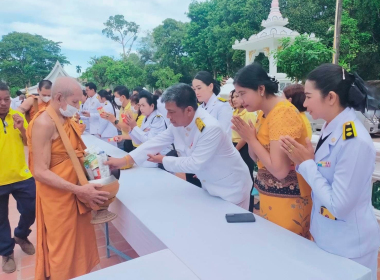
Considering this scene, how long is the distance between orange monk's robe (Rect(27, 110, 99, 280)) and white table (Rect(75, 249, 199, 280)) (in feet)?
2.34

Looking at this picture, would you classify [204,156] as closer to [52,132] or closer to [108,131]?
Result: [52,132]

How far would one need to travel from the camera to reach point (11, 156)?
103 inches

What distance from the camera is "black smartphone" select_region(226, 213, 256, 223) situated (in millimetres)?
1598

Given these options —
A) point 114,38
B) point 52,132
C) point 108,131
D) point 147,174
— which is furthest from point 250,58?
point 114,38

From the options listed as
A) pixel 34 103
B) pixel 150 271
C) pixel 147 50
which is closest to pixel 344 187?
pixel 150 271

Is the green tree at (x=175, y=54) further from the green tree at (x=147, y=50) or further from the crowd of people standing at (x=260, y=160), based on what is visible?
the crowd of people standing at (x=260, y=160)

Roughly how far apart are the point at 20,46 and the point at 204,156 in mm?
42062

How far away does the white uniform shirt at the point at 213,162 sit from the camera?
6.33ft

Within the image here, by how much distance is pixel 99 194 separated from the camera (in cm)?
172

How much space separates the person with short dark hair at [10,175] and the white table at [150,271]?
1777mm

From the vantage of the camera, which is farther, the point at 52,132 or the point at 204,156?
the point at 204,156

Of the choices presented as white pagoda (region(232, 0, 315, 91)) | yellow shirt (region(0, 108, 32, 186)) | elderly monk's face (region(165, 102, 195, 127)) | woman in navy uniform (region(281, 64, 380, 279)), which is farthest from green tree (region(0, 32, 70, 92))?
woman in navy uniform (region(281, 64, 380, 279))

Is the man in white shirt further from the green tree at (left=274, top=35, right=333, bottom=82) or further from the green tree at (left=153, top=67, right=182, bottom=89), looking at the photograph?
the green tree at (left=153, top=67, right=182, bottom=89)

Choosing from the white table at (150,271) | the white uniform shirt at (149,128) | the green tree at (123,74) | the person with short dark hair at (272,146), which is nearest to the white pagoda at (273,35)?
the white uniform shirt at (149,128)
